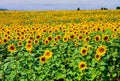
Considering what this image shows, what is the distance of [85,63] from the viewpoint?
21.9 ft

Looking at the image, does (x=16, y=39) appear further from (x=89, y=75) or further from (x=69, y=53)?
(x=89, y=75)

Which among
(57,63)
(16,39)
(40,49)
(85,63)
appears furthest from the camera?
(16,39)

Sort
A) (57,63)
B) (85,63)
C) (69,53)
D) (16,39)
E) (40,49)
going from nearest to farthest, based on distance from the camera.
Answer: (85,63), (57,63), (69,53), (40,49), (16,39)

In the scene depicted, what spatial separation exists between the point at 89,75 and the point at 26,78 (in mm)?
1267

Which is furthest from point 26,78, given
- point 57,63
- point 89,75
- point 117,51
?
point 117,51

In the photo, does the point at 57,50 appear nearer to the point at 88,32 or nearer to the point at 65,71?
the point at 65,71

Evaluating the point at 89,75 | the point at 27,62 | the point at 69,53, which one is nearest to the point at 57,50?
the point at 69,53

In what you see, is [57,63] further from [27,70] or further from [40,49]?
[40,49]

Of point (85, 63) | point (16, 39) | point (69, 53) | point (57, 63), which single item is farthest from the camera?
point (16, 39)

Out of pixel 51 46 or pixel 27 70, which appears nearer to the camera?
pixel 27 70

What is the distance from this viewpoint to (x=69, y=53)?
783 centimetres

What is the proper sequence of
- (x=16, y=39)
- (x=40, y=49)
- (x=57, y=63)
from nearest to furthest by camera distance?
(x=57, y=63) → (x=40, y=49) → (x=16, y=39)

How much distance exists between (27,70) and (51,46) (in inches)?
57.4

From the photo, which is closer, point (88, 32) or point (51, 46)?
point (51, 46)
